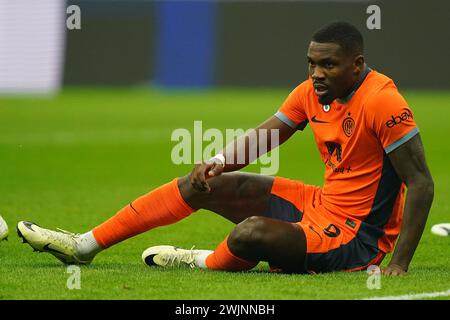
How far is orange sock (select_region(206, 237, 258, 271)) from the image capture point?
5574 millimetres

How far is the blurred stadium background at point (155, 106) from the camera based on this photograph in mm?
5438

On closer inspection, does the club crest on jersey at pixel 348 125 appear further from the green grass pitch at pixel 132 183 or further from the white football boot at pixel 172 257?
the white football boot at pixel 172 257

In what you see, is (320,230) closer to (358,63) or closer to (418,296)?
(418,296)

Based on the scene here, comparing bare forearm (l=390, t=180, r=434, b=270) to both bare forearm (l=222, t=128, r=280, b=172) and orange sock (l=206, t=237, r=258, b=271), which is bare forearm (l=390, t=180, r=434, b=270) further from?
bare forearm (l=222, t=128, r=280, b=172)

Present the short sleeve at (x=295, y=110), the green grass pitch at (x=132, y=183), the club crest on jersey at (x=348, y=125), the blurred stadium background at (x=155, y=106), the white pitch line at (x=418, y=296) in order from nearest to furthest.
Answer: the white pitch line at (x=418, y=296)
the green grass pitch at (x=132, y=183)
the blurred stadium background at (x=155, y=106)
the club crest on jersey at (x=348, y=125)
the short sleeve at (x=295, y=110)

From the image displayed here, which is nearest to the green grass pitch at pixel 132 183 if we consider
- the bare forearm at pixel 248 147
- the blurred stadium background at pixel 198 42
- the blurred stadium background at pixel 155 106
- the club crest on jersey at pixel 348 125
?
the blurred stadium background at pixel 155 106

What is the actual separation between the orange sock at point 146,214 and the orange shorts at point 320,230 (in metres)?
0.51

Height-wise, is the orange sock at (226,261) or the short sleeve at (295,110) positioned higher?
the short sleeve at (295,110)

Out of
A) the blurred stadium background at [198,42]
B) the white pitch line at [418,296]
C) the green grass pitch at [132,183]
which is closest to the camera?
the white pitch line at [418,296]

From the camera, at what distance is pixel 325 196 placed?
18.9 feet

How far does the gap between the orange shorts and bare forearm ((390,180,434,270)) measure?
0.28 meters

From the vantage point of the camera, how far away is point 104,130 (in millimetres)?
16875

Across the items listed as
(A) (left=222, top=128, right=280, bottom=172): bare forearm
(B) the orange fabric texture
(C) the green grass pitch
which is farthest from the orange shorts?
(A) (left=222, top=128, right=280, bottom=172): bare forearm

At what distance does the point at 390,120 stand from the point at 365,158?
306mm
